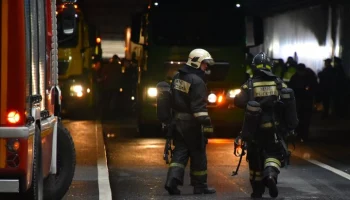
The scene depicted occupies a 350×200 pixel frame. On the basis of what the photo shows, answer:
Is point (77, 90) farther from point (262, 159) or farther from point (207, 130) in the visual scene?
point (262, 159)

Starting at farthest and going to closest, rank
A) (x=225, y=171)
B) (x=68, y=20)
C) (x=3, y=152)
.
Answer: (x=225, y=171) < (x=68, y=20) < (x=3, y=152)

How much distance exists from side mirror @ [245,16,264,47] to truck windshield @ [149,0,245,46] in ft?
0.40

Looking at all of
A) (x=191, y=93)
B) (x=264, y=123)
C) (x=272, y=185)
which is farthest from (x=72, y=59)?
(x=272, y=185)

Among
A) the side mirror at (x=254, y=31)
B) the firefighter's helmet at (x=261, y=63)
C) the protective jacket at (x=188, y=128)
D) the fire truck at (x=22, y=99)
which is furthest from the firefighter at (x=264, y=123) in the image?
the side mirror at (x=254, y=31)

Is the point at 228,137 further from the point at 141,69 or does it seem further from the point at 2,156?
the point at 2,156

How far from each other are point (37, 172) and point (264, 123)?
403 cm

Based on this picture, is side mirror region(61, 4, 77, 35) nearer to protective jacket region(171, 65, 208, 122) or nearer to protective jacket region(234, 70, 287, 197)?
protective jacket region(171, 65, 208, 122)

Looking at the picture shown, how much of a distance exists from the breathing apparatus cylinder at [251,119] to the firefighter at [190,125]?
597 millimetres

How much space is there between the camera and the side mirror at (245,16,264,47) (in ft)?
66.9

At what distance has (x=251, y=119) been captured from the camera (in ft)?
39.3

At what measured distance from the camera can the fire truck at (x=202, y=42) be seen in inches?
807

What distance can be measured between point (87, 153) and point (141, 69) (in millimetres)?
4153

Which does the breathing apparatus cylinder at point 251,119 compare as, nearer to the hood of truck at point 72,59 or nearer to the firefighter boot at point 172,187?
the firefighter boot at point 172,187

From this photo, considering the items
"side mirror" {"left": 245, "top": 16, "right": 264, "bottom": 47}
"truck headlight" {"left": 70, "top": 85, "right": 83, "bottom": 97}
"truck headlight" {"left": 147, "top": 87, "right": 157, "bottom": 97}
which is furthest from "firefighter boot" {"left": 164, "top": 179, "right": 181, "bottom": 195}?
"truck headlight" {"left": 70, "top": 85, "right": 83, "bottom": 97}
